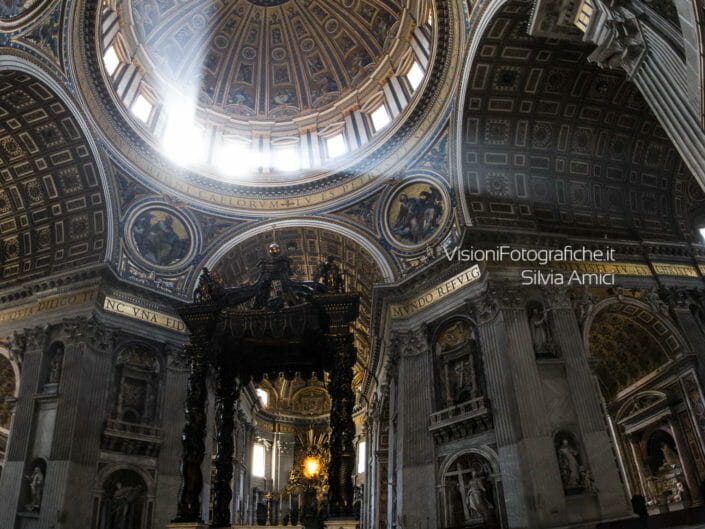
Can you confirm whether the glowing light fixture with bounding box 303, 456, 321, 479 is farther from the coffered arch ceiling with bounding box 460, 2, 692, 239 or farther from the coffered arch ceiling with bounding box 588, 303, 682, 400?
the coffered arch ceiling with bounding box 460, 2, 692, 239

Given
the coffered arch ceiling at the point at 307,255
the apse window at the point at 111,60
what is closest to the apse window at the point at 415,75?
the coffered arch ceiling at the point at 307,255

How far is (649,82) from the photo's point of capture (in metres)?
6.75

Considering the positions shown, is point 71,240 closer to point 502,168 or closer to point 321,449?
point 502,168

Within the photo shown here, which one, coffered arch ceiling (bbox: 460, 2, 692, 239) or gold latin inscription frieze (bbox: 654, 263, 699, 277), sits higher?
coffered arch ceiling (bbox: 460, 2, 692, 239)

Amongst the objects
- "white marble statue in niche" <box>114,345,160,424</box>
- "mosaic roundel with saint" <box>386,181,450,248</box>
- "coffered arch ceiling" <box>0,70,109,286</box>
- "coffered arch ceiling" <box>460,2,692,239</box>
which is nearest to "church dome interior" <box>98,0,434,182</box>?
"mosaic roundel with saint" <box>386,181,450,248</box>

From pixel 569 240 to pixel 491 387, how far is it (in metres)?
5.02

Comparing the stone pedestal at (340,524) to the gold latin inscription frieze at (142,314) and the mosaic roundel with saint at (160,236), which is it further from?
the mosaic roundel with saint at (160,236)

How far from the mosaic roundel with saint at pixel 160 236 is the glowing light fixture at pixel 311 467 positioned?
617 inches

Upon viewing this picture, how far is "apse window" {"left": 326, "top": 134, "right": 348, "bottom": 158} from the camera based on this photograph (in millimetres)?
21906

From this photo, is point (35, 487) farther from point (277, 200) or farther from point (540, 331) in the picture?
point (540, 331)

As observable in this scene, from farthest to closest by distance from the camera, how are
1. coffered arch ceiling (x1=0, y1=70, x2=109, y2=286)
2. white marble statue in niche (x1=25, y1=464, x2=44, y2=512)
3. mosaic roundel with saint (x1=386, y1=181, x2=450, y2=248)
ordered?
mosaic roundel with saint (x1=386, y1=181, x2=450, y2=248), coffered arch ceiling (x1=0, y1=70, x2=109, y2=286), white marble statue in niche (x1=25, y1=464, x2=44, y2=512)

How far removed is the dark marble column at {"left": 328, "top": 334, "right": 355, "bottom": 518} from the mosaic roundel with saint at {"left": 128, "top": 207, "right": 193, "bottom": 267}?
10.8 metres

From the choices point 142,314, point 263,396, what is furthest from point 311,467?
point 142,314

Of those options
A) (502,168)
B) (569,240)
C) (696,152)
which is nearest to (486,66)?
(502,168)
